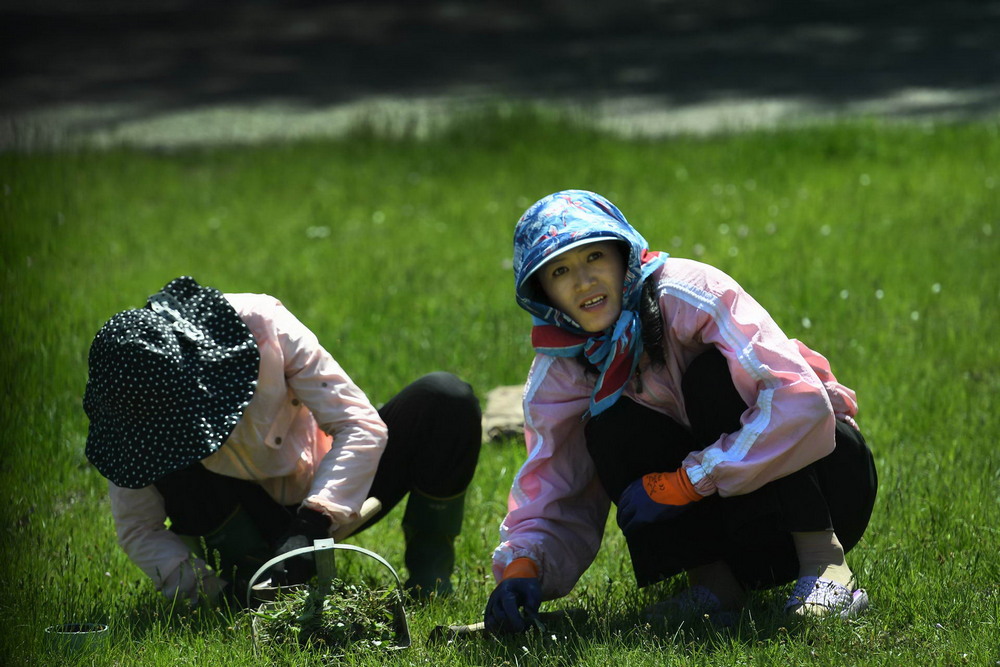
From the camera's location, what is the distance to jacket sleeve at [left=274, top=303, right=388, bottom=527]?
3.12 meters

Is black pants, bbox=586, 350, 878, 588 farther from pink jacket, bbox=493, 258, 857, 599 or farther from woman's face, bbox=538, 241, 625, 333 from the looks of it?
woman's face, bbox=538, 241, 625, 333

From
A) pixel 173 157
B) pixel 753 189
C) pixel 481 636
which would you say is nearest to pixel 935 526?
pixel 481 636

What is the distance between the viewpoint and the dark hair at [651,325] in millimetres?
2951

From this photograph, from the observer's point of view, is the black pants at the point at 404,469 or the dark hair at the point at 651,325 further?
the black pants at the point at 404,469

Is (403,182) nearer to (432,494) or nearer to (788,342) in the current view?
(432,494)

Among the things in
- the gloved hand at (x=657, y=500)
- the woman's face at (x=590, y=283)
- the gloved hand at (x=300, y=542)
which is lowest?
the gloved hand at (x=300, y=542)

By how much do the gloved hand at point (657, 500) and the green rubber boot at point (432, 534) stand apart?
0.67 m

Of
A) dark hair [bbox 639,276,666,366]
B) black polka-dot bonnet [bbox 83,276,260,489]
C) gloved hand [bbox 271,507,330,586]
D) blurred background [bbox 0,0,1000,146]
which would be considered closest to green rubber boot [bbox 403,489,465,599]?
gloved hand [bbox 271,507,330,586]

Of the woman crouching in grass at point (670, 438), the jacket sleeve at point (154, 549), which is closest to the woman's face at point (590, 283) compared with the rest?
the woman crouching in grass at point (670, 438)

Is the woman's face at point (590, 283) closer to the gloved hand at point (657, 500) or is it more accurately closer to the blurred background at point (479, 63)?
the gloved hand at point (657, 500)

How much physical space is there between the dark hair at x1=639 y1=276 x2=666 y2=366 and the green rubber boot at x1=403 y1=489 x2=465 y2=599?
2.58ft

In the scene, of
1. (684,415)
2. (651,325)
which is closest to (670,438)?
(684,415)

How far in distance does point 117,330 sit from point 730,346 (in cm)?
146

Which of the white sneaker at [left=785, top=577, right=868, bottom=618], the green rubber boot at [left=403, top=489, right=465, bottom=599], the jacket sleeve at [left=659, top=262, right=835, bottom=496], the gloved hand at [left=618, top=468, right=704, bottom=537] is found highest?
the jacket sleeve at [left=659, top=262, right=835, bottom=496]
